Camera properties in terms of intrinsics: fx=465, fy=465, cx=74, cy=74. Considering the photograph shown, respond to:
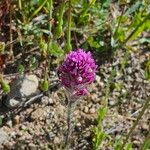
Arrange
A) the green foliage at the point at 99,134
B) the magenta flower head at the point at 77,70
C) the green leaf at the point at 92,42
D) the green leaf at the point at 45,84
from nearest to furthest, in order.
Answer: the magenta flower head at the point at 77,70 < the green foliage at the point at 99,134 < the green leaf at the point at 45,84 < the green leaf at the point at 92,42

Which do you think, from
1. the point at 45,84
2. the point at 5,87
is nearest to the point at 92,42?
the point at 45,84

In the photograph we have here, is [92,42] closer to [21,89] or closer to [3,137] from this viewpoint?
[21,89]

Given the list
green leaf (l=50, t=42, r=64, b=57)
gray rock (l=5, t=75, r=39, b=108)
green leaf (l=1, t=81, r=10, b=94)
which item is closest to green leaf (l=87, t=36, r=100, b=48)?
green leaf (l=50, t=42, r=64, b=57)

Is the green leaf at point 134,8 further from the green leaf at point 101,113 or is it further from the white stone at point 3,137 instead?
the white stone at point 3,137

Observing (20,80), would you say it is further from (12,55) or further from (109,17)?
(109,17)

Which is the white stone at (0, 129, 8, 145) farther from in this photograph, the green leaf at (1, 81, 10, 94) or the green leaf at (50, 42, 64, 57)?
the green leaf at (50, 42, 64, 57)

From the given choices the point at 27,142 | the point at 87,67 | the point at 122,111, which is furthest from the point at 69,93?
the point at 122,111

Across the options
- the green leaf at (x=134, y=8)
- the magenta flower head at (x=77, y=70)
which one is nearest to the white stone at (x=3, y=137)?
the magenta flower head at (x=77, y=70)
